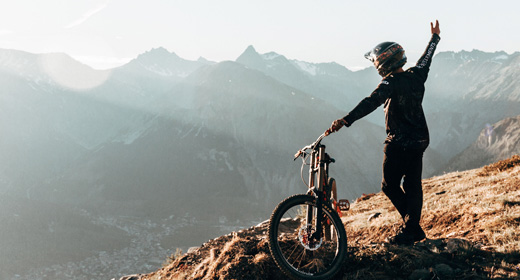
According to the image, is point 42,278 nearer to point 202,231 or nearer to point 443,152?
point 202,231

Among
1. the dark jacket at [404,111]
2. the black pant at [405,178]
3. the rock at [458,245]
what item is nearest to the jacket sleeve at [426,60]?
the dark jacket at [404,111]

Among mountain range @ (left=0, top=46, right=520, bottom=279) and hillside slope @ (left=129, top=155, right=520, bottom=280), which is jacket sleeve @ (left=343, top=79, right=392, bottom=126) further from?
mountain range @ (left=0, top=46, right=520, bottom=279)

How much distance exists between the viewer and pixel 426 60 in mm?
5984

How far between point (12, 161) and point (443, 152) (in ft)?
771

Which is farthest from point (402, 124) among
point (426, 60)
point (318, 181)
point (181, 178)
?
point (181, 178)

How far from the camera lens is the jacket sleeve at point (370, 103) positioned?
16.3 ft

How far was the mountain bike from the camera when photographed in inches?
193

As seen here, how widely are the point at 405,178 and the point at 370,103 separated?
157 centimetres

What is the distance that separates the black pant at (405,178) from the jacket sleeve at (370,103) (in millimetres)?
848

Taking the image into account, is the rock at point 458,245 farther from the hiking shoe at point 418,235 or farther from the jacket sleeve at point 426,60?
→ the jacket sleeve at point 426,60

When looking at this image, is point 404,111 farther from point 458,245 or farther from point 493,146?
point 493,146

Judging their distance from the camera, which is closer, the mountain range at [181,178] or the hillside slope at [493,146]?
the hillside slope at [493,146]

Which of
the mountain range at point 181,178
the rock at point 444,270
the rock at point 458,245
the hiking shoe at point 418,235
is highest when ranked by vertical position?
the mountain range at point 181,178

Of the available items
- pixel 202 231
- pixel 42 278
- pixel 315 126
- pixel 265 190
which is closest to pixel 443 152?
pixel 315 126
